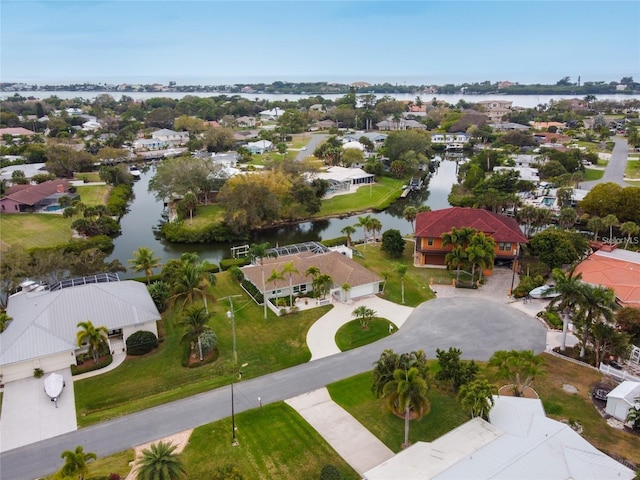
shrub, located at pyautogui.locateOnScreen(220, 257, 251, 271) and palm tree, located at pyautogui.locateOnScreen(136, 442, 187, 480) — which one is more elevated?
palm tree, located at pyautogui.locateOnScreen(136, 442, 187, 480)

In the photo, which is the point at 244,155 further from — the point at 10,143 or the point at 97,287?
the point at 97,287

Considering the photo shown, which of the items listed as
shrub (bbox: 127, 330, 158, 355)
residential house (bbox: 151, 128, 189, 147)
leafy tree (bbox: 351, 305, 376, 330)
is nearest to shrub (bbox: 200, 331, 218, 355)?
shrub (bbox: 127, 330, 158, 355)

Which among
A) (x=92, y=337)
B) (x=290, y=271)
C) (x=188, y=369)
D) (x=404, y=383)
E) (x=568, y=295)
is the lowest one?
(x=188, y=369)

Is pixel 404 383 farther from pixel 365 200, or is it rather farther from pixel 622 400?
pixel 365 200

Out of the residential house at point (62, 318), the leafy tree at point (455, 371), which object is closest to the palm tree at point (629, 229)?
the leafy tree at point (455, 371)

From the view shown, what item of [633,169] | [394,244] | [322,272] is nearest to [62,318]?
[322,272]

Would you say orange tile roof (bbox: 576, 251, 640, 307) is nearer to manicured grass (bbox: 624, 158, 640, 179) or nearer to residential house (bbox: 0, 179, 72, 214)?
manicured grass (bbox: 624, 158, 640, 179)

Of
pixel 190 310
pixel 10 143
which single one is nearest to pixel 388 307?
pixel 190 310
